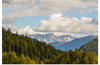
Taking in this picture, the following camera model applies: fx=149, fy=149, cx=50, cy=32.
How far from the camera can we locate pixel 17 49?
19725 cm

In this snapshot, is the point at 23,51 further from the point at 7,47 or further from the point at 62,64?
the point at 62,64

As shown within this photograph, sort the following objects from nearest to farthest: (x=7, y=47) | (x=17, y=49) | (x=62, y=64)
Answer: (x=62, y=64) < (x=7, y=47) < (x=17, y=49)

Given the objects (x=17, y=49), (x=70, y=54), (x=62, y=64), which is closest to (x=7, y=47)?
(x=17, y=49)

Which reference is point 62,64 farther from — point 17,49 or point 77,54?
point 17,49

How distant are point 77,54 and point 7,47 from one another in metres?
94.9

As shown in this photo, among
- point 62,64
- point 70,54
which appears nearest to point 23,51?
point 70,54

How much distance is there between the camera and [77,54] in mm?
128875

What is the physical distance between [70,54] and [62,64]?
109ft

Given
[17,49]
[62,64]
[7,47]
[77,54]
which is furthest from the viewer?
[17,49]

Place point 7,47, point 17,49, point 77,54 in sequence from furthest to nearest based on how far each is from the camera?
point 17,49
point 7,47
point 77,54

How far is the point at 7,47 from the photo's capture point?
185125mm

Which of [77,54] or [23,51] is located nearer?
[77,54]

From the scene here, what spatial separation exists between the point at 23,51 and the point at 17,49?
8577mm

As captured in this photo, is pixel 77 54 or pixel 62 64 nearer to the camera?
pixel 62 64
